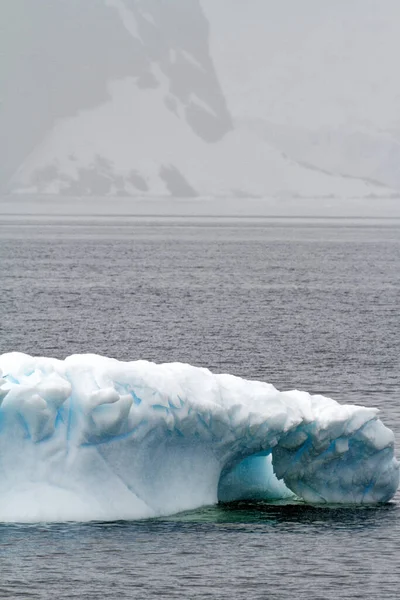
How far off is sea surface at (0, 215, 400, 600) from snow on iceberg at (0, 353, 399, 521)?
375 mm

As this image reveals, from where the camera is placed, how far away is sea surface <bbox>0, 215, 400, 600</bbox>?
59.9 ft

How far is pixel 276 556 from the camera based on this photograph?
19109 mm

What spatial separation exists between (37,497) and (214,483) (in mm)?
3004

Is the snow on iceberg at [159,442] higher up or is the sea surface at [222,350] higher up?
the snow on iceberg at [159,442]

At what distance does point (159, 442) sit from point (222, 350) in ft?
80.4

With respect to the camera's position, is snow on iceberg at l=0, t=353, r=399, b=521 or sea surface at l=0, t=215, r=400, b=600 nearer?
sea surface at l=0, t=215, r=400, b=600

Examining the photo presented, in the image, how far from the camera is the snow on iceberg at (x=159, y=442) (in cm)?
1977

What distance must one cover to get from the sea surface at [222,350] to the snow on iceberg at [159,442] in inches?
14.8

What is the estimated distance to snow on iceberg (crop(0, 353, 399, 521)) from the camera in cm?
1977

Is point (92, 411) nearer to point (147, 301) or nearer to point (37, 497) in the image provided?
point (37, 497)

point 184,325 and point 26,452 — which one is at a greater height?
point 26,452

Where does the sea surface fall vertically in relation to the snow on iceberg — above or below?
below

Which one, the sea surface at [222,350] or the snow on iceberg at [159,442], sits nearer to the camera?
the sea surface at [222,350]

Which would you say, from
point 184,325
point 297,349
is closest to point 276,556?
point 297,349
